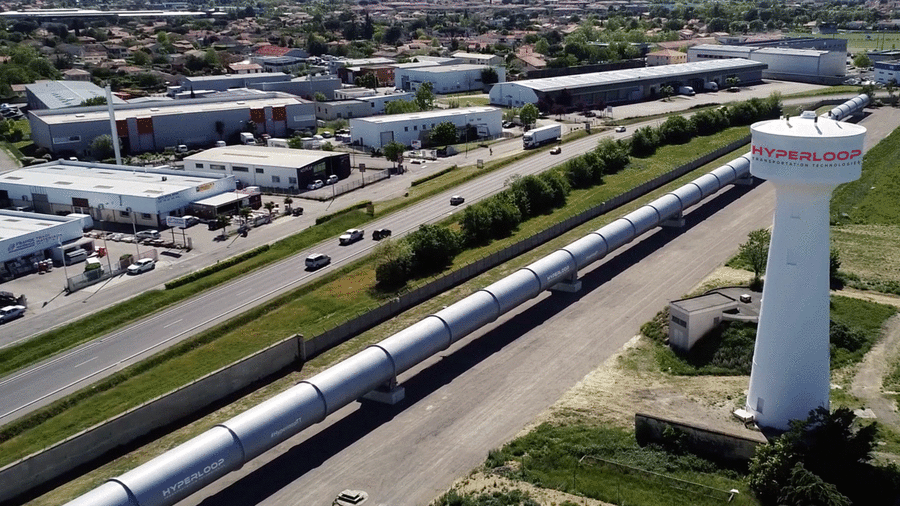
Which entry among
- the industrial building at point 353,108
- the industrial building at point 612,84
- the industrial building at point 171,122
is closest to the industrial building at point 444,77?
the industrial building at point 612,84

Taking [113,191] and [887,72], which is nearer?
[113,191]

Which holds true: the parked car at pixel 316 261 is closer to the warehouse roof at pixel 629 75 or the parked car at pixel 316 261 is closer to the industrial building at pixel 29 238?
the industrial building at pixel 29 238

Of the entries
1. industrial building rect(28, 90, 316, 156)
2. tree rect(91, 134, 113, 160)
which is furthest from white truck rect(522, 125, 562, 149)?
tree rect(91, 134, 113, 160)

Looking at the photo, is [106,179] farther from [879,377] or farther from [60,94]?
[879,377]

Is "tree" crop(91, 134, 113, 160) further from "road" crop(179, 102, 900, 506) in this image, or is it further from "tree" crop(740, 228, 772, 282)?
"tree" crop(740, 228, 772, 282)

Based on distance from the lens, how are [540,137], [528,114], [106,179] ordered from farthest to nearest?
[528,114] < [540,137] < [106,179]

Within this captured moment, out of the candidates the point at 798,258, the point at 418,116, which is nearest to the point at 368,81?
the point at 418,116
